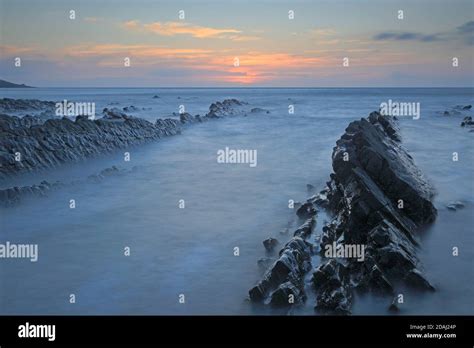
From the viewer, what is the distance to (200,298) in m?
8.50

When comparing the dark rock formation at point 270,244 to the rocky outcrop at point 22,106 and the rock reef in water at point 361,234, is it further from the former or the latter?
the rocky outcrop at point 22,106

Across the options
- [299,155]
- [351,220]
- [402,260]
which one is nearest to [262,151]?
[299,155]

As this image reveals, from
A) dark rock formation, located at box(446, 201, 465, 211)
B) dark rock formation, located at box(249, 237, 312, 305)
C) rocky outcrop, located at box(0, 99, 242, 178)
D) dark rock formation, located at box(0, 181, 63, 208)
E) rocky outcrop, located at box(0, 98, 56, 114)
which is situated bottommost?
dark rock formation, located at box(249, 237, 312, 305)

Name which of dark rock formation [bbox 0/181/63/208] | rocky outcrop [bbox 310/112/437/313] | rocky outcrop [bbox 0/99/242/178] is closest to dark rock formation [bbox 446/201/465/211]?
rocky outcrop [bbox 310/112/437/313]

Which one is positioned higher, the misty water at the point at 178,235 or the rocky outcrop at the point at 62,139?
the rocky outcrop at the point at 62,139

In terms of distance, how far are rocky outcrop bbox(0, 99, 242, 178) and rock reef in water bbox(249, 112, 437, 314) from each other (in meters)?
12.0

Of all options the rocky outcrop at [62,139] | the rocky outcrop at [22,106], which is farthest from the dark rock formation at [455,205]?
the rocky outcrop at [22,106]

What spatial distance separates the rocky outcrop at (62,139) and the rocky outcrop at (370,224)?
12.3 metres

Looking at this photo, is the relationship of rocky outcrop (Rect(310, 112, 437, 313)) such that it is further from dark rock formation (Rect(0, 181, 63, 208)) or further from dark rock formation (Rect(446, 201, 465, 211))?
dark rock formation (Rect(0, 181, 63, 208))

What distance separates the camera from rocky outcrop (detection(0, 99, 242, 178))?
18.0 metres

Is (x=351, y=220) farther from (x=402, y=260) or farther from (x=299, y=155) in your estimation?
(x=299, y=155)

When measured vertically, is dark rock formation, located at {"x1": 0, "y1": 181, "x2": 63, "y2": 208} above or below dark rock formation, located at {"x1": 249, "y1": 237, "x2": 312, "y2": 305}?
above

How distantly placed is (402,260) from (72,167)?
15256mm

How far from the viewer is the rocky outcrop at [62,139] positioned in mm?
17969
